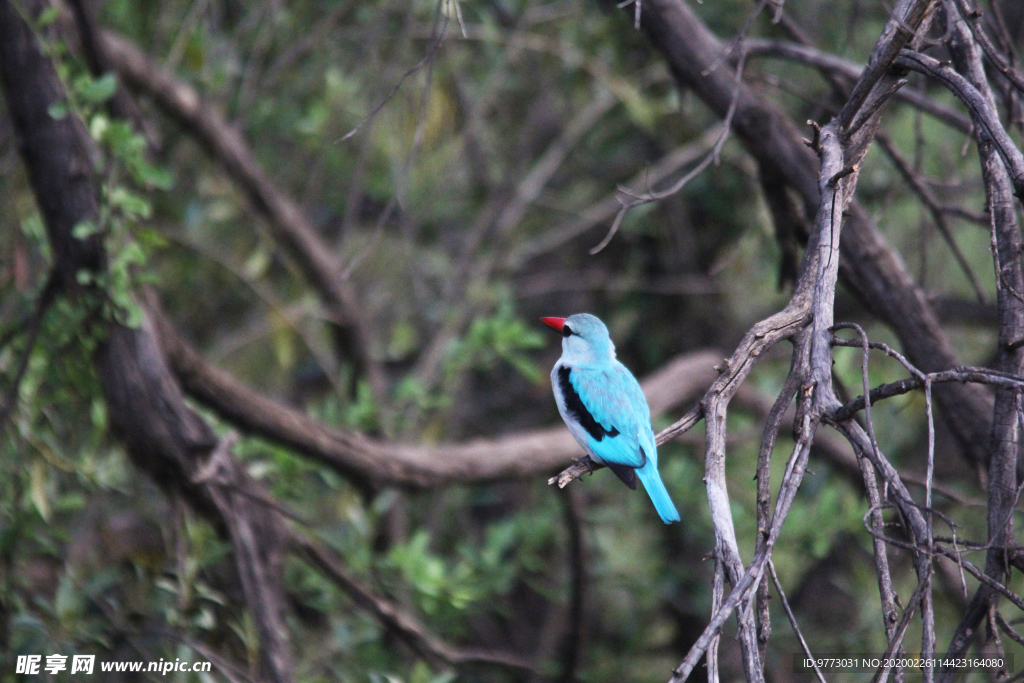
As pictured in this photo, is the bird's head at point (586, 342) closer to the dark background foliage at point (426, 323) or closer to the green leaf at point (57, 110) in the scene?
the dark background foliage at point (426, 323)

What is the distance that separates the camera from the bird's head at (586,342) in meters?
3.56

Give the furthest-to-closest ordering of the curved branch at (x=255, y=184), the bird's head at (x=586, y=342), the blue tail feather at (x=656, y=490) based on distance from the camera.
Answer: the curved branch at (x=255, y=184)
the bird's head at (x=586, y=342)
the blue tail feather at (x=656, y=490)

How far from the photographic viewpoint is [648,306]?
5.84 metres

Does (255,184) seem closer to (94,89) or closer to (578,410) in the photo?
(94,89)

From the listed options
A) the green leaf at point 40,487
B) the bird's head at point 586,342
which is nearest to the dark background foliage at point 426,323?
the green leaf at point 40,487

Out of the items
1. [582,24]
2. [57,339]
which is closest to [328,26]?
[582,24]

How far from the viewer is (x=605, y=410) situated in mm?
3080

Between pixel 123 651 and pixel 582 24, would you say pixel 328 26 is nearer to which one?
pixel 582 24

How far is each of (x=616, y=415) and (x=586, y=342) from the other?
0.60m

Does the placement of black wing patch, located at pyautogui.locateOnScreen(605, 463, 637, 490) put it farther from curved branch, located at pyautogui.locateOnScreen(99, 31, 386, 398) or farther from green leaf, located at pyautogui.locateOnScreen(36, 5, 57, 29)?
green leaf, located at pyautogui.locateOnScreen(36, 5, 57, 29)

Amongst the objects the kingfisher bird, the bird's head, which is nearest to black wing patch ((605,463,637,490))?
the kingfisher bird

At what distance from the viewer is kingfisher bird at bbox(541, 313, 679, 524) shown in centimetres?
293

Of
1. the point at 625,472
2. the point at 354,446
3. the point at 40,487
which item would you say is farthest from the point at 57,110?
the point at 625,472

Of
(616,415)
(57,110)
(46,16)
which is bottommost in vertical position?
(616,415)
